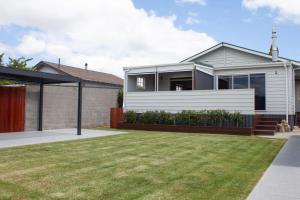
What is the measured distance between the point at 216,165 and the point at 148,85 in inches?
563

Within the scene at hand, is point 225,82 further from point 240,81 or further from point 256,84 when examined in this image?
point 256,84

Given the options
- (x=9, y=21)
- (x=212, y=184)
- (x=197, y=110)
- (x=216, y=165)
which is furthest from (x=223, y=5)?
(x=9, y=21)

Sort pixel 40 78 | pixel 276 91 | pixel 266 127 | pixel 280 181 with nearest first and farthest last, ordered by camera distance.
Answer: pixel 280 181
pixel 40 78
pixel 266 127
pixel 276 91

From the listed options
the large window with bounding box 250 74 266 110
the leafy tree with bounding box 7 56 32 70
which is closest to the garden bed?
the large window with bounding box 250 74 266 110

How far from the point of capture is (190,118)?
15.9 m

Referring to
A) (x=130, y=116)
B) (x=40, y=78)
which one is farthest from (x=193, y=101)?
(x=40, y=78)

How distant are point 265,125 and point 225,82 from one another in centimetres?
397

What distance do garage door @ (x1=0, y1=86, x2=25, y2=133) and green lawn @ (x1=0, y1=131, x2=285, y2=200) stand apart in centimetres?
573

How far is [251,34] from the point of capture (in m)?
22.6

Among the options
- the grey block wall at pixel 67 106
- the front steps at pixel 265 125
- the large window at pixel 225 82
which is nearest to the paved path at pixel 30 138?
the grey block wall at pixel 67 106

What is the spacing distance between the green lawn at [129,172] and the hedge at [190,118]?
5412 mm

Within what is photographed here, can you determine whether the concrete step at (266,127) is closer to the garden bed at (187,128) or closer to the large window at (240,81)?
the garden bed at (187,128)

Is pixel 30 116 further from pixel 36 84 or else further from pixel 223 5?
pixel 223 5

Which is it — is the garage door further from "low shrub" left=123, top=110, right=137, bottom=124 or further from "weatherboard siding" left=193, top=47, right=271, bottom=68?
"weatherboard siding" left=193, top=47, right=271, bottom=68
